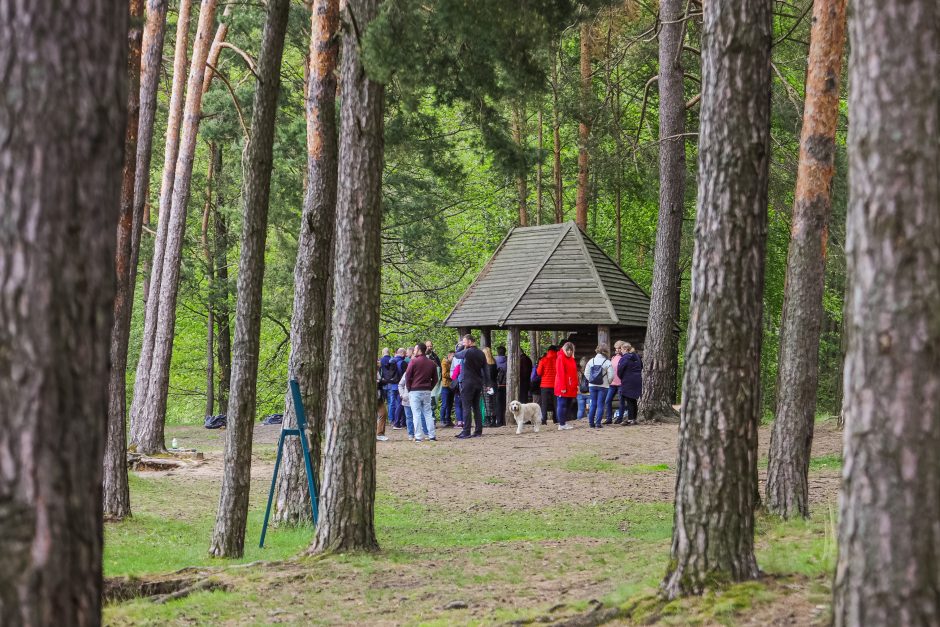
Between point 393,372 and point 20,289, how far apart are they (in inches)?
726

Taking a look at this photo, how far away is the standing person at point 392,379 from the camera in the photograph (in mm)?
20938

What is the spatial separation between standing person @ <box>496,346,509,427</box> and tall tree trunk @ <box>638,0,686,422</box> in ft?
11.5

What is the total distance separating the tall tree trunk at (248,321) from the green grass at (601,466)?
6.98m

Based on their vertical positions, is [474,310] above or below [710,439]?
above

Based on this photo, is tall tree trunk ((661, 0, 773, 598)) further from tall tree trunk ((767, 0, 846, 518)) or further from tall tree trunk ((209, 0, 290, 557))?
tall tree trunk ((209, 0, 290, 557))

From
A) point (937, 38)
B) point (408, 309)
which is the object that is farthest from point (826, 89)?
point (408, 309)

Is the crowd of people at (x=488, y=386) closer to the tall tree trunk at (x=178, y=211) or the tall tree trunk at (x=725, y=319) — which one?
the tall tree trunk at (x=178, y=211)

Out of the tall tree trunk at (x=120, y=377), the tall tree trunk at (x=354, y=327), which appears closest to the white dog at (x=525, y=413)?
the tall tree trunk at (x=120, y=377)

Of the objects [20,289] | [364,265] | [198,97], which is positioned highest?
[198,97]

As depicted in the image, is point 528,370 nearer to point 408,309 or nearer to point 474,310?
point 474,310

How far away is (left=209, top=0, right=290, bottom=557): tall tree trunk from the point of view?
8.37 metres

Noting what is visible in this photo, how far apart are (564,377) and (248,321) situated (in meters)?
12.9

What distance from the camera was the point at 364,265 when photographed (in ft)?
26.0

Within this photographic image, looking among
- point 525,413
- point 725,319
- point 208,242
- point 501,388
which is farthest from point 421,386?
point 208,242
